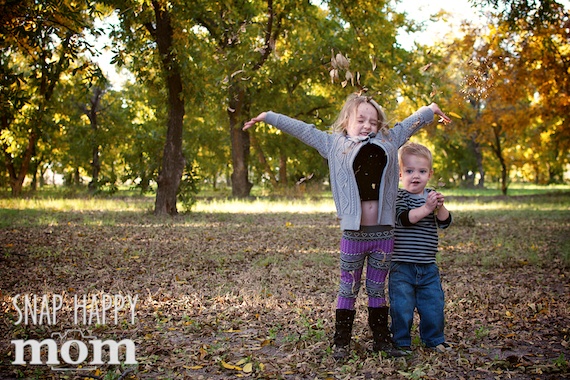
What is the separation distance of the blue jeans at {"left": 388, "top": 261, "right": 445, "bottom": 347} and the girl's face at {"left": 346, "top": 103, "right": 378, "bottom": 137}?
1.02 metres

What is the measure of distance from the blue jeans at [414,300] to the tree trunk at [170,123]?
9.54m

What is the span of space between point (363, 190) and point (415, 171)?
56 centimetres

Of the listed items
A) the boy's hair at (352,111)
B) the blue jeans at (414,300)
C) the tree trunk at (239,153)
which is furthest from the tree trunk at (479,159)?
the boy's hair at (352,111)

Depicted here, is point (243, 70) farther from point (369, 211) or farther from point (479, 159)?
point (479, 159)

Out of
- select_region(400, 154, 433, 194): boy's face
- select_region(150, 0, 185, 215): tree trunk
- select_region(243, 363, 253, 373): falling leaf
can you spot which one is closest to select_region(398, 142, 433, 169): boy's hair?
select_region(400, 154, 433, 194): boy's face

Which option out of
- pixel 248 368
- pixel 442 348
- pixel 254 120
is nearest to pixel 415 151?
pixel 254 120

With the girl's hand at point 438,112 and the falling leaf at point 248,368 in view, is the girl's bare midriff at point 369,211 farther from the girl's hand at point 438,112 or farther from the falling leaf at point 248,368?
the falling leaf at point 248,368

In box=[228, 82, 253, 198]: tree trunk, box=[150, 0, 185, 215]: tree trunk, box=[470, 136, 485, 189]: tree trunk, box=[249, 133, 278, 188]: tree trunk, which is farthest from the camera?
box=[470, 136, 485, 189]: tree trunk

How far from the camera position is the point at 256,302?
575 centimetres

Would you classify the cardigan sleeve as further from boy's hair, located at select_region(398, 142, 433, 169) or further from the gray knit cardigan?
boy's hair, located at select_region(398, 142, 433, 169)

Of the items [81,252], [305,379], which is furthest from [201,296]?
[81,252]

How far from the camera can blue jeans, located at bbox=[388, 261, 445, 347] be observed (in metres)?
4.29

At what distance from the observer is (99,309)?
17.9ft

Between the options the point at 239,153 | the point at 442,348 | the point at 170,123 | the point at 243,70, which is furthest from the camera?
the point at 239,153
